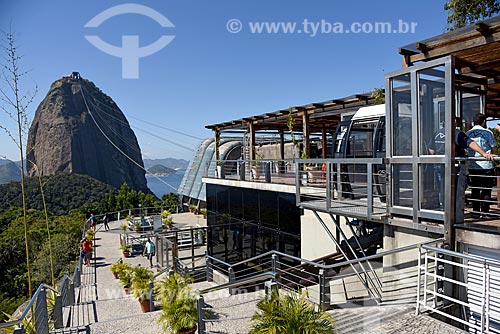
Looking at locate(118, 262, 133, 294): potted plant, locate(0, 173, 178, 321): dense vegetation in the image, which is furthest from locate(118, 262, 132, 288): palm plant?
locate(0, 173, 178, 321): dense vegetation

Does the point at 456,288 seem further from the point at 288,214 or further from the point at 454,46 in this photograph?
the point at 288,214

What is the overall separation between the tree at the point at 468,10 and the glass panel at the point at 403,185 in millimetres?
12615

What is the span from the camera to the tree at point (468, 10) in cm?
1355

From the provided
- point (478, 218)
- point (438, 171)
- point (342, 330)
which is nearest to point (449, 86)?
point (438, 171)

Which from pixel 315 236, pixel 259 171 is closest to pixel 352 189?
pixel 315 236

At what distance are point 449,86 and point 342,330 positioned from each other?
12.2 feet

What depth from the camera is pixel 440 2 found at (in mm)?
15141

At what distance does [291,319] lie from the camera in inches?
150

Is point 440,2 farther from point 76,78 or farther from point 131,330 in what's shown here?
point 76,78

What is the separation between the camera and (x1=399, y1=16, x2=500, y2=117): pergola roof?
4359 mm

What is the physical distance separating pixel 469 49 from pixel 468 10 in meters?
12.4

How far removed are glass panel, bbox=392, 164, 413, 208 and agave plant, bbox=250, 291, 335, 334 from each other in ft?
7.80

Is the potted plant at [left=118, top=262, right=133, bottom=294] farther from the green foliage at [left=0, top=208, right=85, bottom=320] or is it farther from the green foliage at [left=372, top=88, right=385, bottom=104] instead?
the green foliage at [left=372, top=88, right=385, bottom=104]

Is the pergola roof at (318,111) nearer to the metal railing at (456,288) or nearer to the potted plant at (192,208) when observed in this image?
the metal railing at (456,288)
